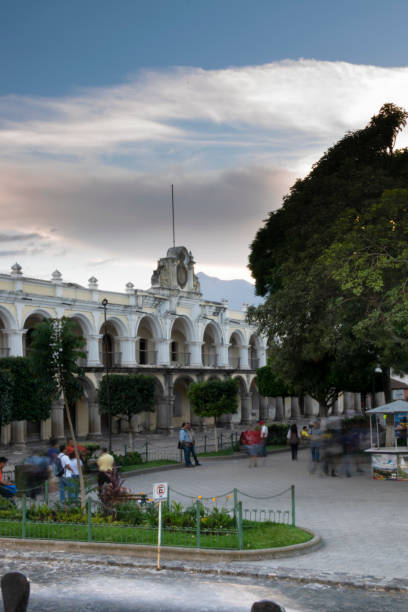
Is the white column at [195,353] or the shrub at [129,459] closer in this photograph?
the shrub at [129,459]

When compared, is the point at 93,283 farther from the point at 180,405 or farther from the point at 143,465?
the point at 143,465

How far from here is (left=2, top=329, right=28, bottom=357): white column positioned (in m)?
37.0

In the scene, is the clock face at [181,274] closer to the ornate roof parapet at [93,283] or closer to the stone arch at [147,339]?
the stone arch at [147,339]

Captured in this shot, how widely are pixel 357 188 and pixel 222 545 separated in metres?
14.3

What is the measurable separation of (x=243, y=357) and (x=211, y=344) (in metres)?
3.45

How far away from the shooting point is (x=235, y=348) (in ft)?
189

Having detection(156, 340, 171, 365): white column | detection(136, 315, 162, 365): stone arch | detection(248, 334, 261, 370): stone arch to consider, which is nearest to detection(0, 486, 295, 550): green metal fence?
detection(136, 315, 162, 365): stone arch

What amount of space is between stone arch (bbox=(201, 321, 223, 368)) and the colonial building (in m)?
0.08

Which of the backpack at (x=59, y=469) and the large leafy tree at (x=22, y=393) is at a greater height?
the large leafy tree at (x=22, y=393)

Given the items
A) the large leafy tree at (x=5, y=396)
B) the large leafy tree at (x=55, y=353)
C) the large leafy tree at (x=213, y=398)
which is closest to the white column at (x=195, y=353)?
the large leafy tree at (x=213, y=398)

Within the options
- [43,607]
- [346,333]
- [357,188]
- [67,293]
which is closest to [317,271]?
[346,333]

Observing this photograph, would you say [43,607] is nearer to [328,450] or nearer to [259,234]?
[328,450]

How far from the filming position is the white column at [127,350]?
44.2m

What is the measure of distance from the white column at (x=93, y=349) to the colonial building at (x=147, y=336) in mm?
59
